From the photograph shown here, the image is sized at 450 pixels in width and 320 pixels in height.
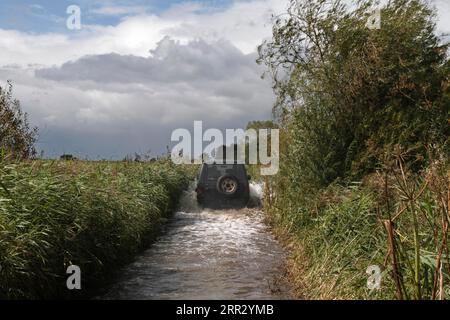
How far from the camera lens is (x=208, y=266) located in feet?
29.5

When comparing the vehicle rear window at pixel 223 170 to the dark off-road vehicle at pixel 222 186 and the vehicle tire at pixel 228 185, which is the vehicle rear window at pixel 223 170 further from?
the vehicle tire at pixel 228 185

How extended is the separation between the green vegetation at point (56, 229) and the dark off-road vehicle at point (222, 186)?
18.5ft

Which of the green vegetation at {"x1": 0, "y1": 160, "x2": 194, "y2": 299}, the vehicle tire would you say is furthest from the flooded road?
the vehicle tire

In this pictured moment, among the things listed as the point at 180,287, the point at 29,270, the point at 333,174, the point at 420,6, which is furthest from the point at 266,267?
the point at 420,6

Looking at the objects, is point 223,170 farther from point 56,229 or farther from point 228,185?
point 56,229

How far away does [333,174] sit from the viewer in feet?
35.1

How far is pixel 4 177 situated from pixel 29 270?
5.50 ft

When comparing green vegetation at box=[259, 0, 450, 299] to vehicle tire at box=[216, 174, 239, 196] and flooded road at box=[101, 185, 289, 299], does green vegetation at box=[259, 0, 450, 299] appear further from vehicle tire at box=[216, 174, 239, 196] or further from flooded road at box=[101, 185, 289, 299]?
vehicle tire at box=[216, 174, 239, 196]

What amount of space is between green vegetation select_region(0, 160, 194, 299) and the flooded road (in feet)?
1.67

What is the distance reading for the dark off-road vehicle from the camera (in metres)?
15.8

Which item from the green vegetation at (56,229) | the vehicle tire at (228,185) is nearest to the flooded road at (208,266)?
the green vegetation at (56,229)

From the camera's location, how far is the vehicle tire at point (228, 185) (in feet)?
51.5

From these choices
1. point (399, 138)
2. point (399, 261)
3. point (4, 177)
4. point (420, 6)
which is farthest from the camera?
point (420, 6)

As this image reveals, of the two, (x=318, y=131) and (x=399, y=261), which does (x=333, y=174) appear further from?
(x=399, y=261)
